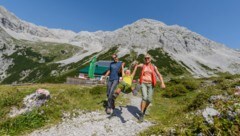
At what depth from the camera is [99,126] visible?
1245 centimetres

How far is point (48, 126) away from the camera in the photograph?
13.1m

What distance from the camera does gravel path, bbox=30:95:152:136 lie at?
11.6 meters

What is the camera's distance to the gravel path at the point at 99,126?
1162 centimetres

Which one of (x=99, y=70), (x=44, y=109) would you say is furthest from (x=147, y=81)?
(x=99, y=70)

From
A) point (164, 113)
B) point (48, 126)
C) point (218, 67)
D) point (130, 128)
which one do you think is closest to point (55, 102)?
point (48, 126)

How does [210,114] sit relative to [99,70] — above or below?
below

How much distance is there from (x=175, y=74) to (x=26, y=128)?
119940mm

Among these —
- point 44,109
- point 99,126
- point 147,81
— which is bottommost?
point 99,126

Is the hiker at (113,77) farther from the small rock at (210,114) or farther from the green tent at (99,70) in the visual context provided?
the green tent at (99,70)

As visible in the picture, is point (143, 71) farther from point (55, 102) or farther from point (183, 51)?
point (183, 51)

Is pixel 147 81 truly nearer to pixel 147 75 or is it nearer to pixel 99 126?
pixel 147 75

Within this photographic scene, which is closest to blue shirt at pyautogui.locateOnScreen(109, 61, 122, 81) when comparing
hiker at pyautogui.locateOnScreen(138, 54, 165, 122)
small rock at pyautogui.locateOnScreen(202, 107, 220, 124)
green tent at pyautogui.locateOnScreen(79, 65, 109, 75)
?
hiker at pyautogui.locateOnScreen(138, 54, 165, 122)

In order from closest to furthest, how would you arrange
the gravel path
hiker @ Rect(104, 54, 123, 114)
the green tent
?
1. the gravel path
2. hiker @ Rect(104, 54, 123, 114)
3. the green tent

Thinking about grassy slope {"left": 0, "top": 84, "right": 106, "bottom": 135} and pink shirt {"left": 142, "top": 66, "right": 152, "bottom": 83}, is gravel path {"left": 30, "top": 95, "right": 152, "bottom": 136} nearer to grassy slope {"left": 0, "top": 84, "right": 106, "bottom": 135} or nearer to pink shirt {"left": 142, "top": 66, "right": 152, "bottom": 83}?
grassy slope {"left": 0, "top": 84, "right": 106, "bottom": 135}
